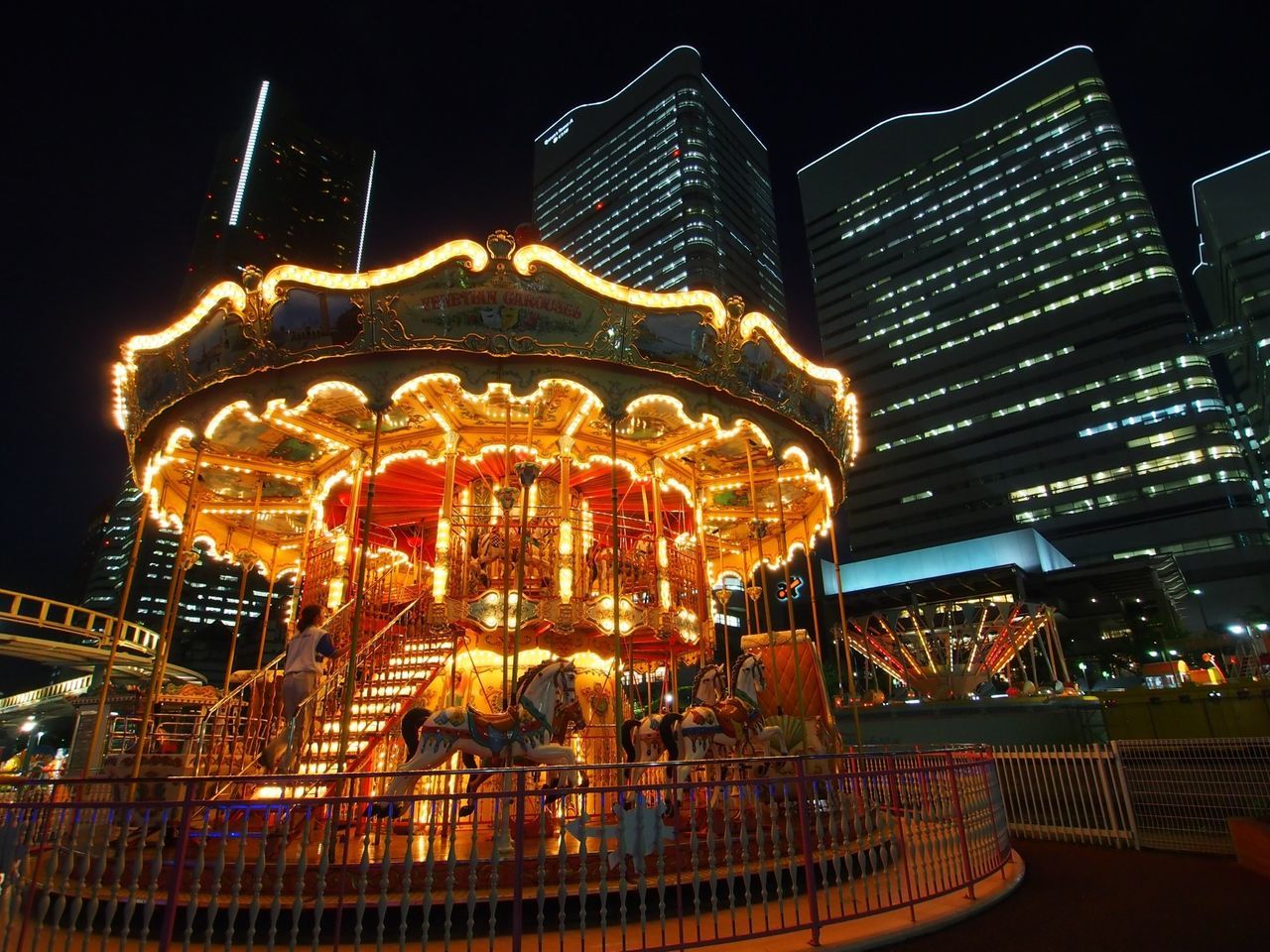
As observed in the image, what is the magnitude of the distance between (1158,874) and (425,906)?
706cm

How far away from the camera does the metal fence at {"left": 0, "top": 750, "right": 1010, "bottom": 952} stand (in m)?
3.63

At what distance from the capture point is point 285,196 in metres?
39.4

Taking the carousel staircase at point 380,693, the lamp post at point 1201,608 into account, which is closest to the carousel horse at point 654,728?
the carousel staircase at point 380,693

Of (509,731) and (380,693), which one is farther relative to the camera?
(380,693)

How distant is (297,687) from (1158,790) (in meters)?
9.91

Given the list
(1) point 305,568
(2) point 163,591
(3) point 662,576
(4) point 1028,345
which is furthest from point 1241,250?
(2) point 163,591

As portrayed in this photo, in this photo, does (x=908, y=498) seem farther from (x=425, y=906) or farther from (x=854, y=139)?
(x=425, y=906)

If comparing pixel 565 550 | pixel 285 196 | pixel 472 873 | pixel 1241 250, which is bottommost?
pixel 472 873

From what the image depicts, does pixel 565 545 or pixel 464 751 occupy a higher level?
pixel 565 545

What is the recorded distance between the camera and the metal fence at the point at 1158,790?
809 cm

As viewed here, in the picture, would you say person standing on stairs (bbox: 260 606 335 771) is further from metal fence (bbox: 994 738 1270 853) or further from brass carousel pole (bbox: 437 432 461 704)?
metal fence (bbox: 994 738 1270 853)

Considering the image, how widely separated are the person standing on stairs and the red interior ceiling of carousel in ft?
15.8

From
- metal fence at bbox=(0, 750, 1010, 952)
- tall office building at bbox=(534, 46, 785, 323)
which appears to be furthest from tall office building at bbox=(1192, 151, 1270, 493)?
metal fence at bbox=(0, 750, 1010, 952)

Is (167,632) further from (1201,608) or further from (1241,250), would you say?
(1241,250)
